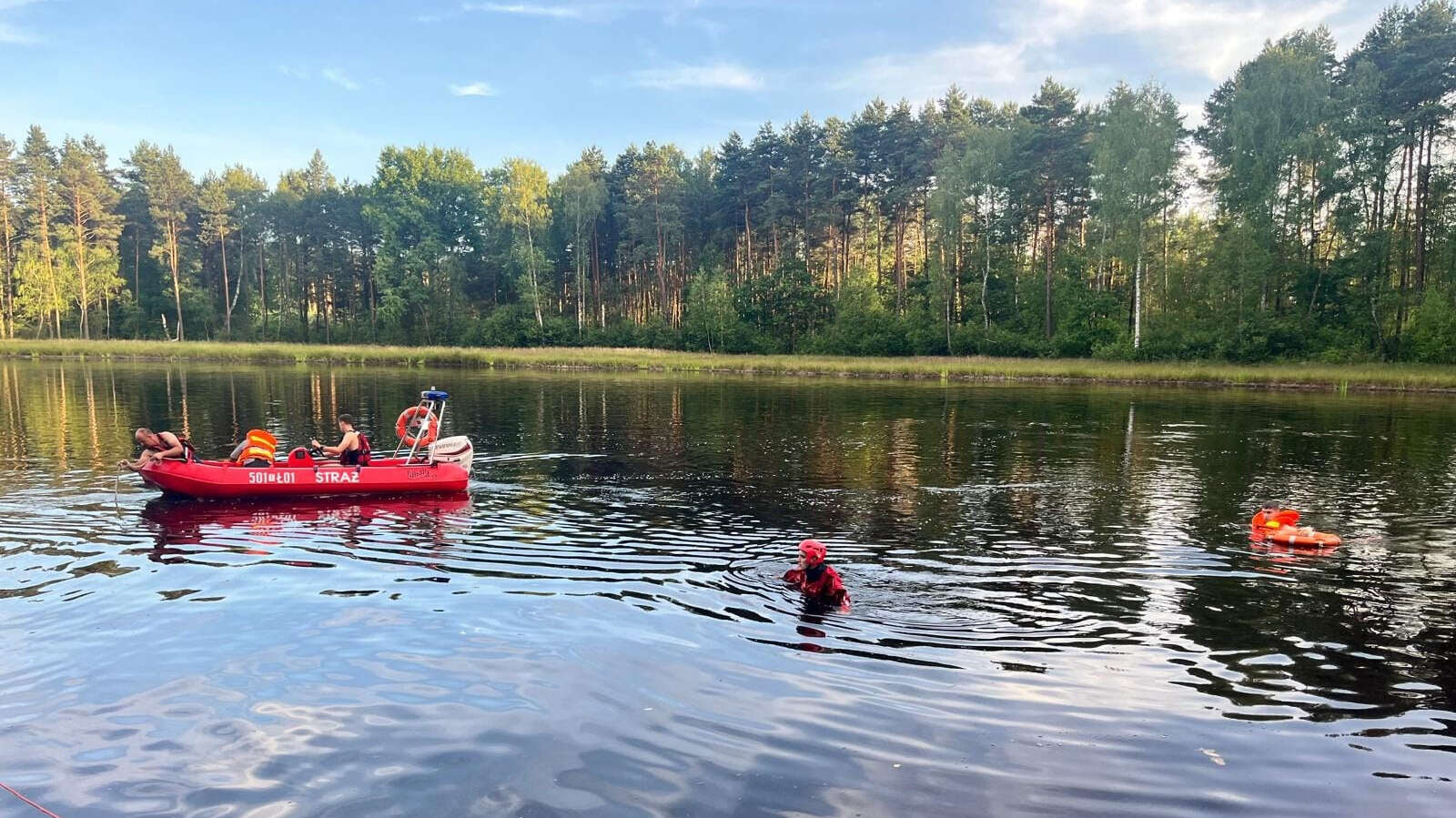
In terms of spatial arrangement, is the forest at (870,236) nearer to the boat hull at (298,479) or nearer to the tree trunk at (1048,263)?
the tree trunk at (1048,263)

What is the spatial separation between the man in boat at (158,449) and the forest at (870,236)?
5473 cm

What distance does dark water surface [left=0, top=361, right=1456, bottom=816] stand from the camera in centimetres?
668

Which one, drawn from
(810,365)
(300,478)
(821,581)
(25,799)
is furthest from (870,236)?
(25,799)

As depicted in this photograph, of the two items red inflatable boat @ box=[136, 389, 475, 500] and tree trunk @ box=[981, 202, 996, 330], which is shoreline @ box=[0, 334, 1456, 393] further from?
red inflatable boat @ box=[136, 389, 475, 500]

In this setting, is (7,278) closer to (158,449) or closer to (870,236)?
(870,236)

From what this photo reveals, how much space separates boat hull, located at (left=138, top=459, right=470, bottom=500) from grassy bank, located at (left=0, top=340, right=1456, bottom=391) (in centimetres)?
4302

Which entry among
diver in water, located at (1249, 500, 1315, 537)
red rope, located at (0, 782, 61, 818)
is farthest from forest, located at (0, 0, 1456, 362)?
red rope, located at (0, 782, 61, 818)

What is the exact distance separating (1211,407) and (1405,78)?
1158 inches

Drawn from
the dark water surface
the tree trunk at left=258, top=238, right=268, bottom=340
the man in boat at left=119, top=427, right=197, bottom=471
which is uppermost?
the tree trunk at left=258, top=238, right=268, bottom=340

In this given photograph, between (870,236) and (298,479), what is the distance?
74384 mm

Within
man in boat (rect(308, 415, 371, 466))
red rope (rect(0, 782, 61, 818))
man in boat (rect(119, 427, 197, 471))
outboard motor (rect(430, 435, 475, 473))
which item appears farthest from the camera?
outboard motor (rect(430, 435, 475, 473))

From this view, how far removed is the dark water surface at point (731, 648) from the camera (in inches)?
263

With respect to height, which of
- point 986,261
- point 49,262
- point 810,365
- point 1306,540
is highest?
point 49,262

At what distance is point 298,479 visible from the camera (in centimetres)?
1752
